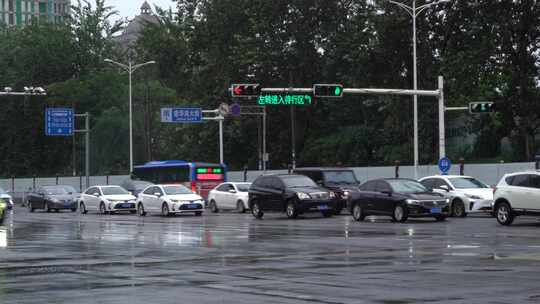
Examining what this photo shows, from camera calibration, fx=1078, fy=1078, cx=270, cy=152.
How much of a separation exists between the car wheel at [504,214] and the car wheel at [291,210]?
976 cm

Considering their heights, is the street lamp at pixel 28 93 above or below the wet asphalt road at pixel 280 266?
above

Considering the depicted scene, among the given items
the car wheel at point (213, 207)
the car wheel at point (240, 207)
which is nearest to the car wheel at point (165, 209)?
the car wheel at point (240, 207)

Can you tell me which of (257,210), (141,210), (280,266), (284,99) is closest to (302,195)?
(257,210)

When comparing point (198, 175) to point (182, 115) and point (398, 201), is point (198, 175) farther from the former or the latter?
point (398, 201)

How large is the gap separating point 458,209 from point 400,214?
4.72 meters

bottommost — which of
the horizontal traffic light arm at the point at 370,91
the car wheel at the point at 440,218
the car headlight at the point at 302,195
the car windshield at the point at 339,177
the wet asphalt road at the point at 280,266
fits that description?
the wet asphalt road at the point at 280,266

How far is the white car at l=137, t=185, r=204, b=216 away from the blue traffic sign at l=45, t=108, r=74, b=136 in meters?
36.2

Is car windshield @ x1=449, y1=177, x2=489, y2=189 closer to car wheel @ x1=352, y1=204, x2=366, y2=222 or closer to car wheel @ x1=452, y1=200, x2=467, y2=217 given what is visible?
car wheel @ x1=452, y1=200, x2=467, y2=217

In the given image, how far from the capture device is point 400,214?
114ft

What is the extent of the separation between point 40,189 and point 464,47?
25.8 m

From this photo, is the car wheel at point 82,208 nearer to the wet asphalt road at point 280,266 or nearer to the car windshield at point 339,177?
the car windshield at point 339,177

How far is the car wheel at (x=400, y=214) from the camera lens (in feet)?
113

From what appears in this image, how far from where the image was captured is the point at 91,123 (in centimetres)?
10731

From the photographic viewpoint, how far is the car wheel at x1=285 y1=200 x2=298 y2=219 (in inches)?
1563
